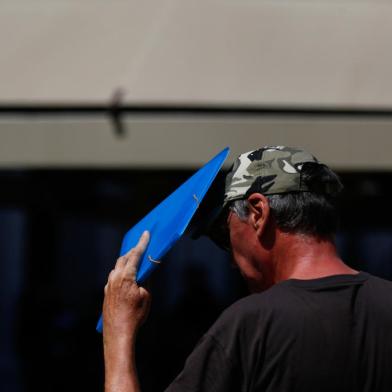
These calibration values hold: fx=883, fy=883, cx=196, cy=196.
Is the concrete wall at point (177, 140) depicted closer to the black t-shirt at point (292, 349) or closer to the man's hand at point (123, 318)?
the man's hand at point (123, 318)

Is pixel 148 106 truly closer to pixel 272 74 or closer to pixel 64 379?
pixel 272 74

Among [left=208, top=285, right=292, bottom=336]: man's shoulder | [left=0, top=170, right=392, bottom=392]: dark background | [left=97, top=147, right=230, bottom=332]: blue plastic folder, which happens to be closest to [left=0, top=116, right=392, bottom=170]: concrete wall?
[left=0, top=170, right=392, bottom=392]: dark background

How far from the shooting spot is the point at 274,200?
1805 mm

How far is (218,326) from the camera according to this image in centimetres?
168

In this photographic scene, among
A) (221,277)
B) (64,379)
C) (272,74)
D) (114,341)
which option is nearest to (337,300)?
(114,341)

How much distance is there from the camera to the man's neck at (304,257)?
1.79 meters

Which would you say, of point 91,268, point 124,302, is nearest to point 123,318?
point 124,302

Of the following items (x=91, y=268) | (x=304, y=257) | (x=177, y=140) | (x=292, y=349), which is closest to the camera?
(x=292, y=349)

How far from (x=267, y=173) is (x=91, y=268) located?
706 cm

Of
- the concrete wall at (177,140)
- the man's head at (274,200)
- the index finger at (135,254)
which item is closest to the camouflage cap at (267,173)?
the man's head at (274,200)

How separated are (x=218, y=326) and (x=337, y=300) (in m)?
0.24

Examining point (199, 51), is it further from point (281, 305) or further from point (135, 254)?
point (281, 305)

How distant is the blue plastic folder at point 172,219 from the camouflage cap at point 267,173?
49 mm

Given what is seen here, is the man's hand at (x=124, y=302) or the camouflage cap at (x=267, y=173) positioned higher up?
the camouflage cap at (x=267, y=173)
